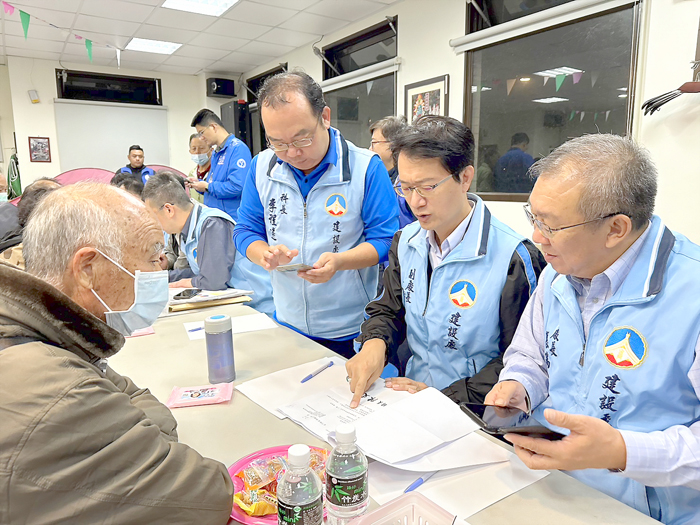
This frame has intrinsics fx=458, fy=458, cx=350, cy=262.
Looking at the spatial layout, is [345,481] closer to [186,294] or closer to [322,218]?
[322,218]

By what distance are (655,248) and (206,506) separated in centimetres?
100

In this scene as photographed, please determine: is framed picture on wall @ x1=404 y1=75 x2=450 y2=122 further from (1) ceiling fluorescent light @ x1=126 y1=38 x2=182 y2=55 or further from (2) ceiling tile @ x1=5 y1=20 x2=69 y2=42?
(2) ceiling tile @ x1=5 y1=20 x2=69 y2=42

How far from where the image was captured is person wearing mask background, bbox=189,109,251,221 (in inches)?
145

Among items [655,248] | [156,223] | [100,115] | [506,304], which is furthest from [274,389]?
[100,115]

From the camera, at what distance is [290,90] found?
1.57 m

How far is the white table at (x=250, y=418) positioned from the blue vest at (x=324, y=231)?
0.45 ft

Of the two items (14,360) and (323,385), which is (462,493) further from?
(14,360)

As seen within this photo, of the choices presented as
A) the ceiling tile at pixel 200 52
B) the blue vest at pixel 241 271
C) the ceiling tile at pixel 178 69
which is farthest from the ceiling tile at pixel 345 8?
the ceiling tile at pixel 178 69

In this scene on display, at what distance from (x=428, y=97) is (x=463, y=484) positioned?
13.0 feet

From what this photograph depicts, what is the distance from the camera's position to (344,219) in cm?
171

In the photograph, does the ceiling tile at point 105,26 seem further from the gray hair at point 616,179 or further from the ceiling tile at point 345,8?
the gray hair at point 616,179

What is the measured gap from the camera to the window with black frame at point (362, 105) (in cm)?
487

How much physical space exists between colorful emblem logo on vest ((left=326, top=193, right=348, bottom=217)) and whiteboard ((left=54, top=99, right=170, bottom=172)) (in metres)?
6.59

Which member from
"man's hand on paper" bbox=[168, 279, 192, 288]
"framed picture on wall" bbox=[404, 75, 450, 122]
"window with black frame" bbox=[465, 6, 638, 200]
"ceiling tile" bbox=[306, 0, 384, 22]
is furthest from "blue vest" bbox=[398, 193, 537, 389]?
"ceiling tile" bbox=[306, 0, 384, 22]
